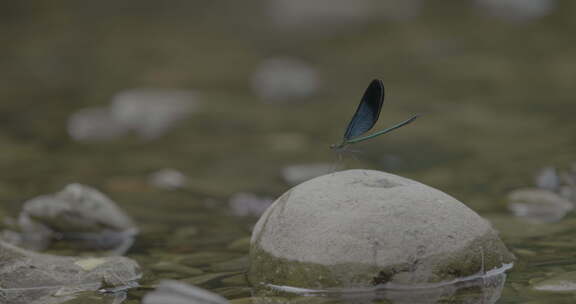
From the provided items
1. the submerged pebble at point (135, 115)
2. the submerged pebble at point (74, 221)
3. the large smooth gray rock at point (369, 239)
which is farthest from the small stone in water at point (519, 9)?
the large smooth gray rock at point (369, 239)

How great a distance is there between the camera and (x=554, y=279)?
11.5ft

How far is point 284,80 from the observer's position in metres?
10.4

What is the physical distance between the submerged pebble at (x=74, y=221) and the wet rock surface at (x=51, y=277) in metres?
1.10

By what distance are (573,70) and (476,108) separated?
5.81ft

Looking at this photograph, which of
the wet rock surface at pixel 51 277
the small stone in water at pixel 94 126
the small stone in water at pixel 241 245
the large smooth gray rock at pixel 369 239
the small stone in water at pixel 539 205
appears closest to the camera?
the large smooth gray rock at pixel 369 239

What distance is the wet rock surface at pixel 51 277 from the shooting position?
12.2ft

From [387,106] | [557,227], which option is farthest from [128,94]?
[557,227]

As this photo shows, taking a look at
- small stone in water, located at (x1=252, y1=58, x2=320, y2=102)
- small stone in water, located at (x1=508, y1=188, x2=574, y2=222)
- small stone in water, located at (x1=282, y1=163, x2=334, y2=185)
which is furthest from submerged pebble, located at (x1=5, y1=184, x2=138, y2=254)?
small stone in water, located at (x1=252, y1=58, x2=320, y2=102)

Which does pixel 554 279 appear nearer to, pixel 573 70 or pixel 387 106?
pixel 387 106

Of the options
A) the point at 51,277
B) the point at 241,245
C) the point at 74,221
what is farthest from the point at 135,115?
the point at 51,277

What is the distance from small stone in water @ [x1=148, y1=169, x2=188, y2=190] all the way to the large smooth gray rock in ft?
9.32

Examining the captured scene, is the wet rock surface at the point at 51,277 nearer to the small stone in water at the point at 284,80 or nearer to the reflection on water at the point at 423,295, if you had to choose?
the reflection on water at the point at 423,295

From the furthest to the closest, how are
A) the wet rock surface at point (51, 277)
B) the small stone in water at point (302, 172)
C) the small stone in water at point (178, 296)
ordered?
the small stone in water at point (302, 172) < the wet rock surface at point (51, 277) < the small stone in water at point (178, 296)

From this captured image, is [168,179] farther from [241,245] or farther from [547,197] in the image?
[547,197]
